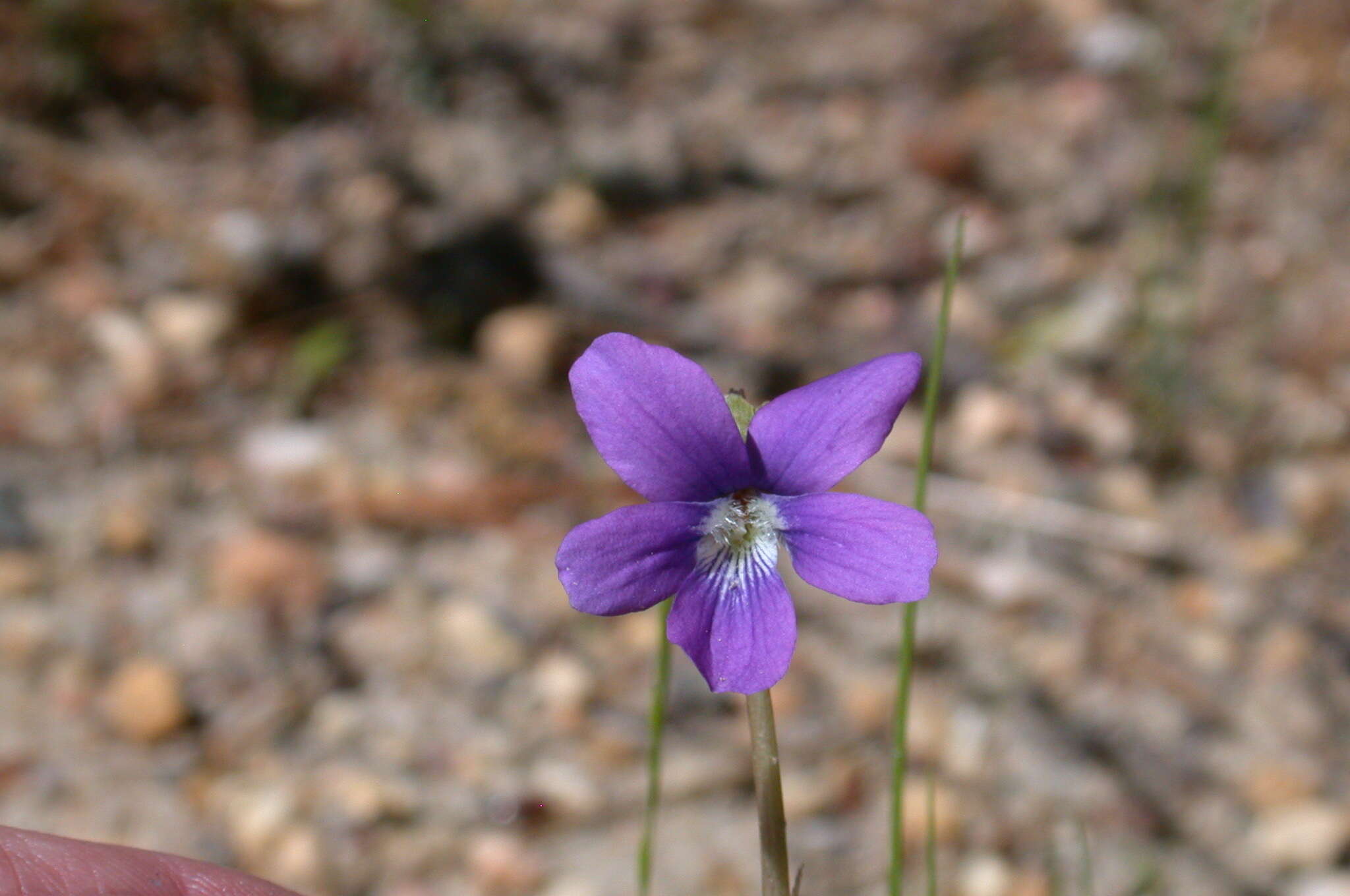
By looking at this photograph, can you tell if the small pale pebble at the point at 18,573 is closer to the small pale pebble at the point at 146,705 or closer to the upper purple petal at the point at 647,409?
the small pale pebble at the point at 146,705

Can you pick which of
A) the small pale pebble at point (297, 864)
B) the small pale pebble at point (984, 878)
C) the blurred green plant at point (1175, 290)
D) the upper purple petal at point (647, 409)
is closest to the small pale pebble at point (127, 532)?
the small pale pebble at point (297, 864)

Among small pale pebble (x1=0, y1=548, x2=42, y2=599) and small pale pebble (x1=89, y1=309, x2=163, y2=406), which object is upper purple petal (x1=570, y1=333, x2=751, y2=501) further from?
small pale pebble (x1=89, y1=309, x2=163, y2=406)

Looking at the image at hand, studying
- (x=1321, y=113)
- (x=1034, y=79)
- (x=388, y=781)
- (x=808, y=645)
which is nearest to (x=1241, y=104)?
(x=1321, y=113)

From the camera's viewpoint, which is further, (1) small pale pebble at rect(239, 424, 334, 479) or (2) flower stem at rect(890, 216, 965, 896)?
(1) small pale pebble at rect(239, 424, 334, 479)

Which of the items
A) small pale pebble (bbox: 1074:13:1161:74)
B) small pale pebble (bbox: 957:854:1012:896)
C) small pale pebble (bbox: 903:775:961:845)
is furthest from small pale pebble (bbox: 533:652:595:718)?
small pale pebble (bbox: 1074:13:1161:74)

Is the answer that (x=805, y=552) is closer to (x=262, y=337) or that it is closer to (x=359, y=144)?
(x=262, y=337)
